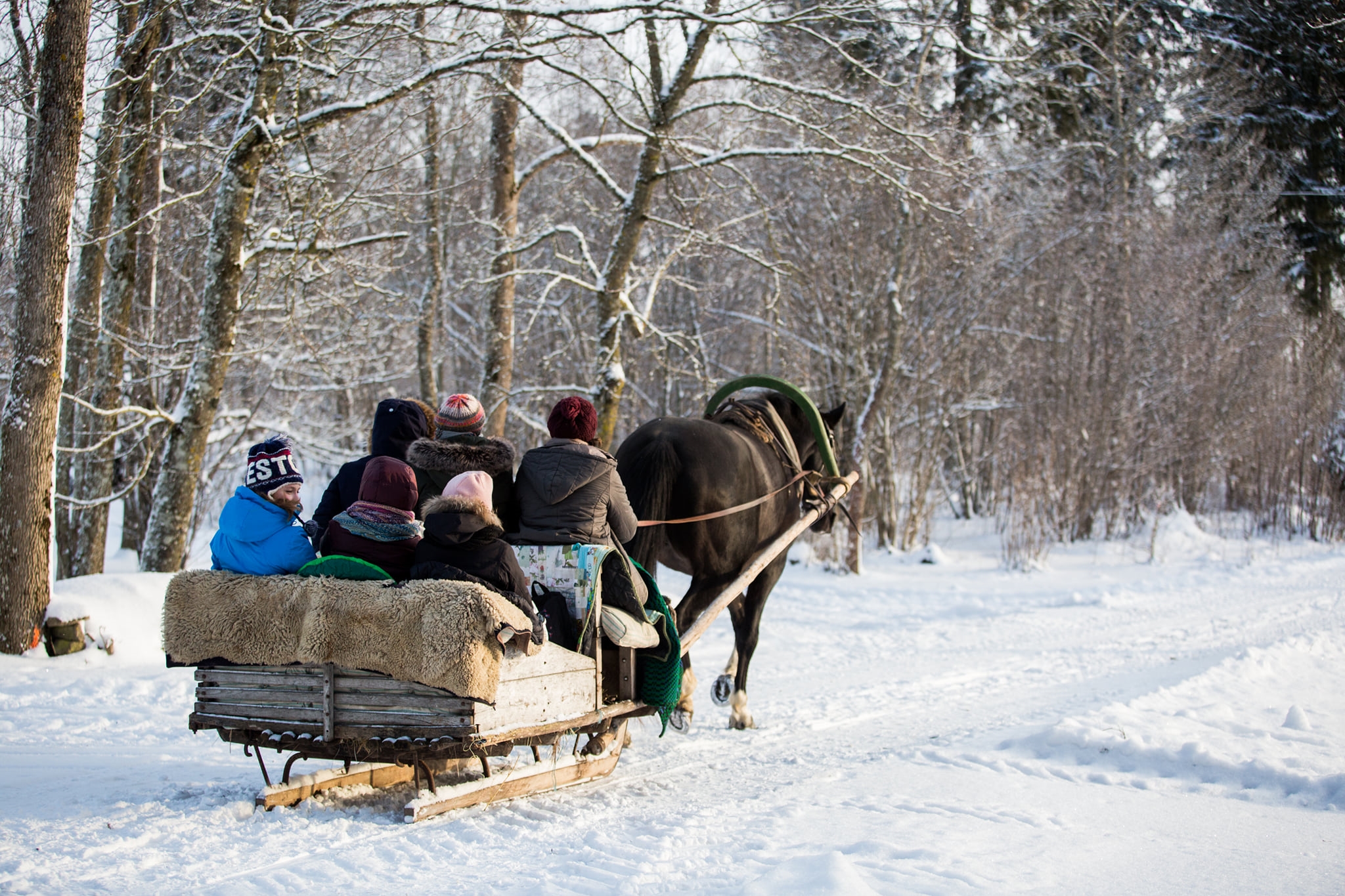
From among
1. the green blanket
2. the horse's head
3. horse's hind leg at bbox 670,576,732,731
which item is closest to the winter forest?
the horse's head

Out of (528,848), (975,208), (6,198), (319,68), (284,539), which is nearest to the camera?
(528,848)

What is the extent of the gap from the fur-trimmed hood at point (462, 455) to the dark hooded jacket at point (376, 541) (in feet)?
1.30

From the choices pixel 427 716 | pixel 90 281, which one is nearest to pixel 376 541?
pixel 427 716

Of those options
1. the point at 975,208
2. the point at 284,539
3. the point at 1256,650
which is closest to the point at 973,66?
the point at 975,208

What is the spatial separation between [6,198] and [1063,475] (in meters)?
16.4

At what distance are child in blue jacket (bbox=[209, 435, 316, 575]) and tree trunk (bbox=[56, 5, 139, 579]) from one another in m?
5.60

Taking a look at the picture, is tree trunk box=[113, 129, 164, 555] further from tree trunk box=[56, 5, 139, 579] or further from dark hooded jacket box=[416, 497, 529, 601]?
dark hooded jacket box=[416, 497, 529, 601]

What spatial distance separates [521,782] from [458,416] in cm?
168

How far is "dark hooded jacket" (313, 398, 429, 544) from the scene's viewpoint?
4.87 m

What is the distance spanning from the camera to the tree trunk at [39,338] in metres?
7.38

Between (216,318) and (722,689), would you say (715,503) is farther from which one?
(216,318)

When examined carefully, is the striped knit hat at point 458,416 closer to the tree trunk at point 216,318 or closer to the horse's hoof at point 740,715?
the horse's hoof at point 740,715

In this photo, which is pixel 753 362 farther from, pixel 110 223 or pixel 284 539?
pixel 284 539

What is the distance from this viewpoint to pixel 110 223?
10.1 metres
